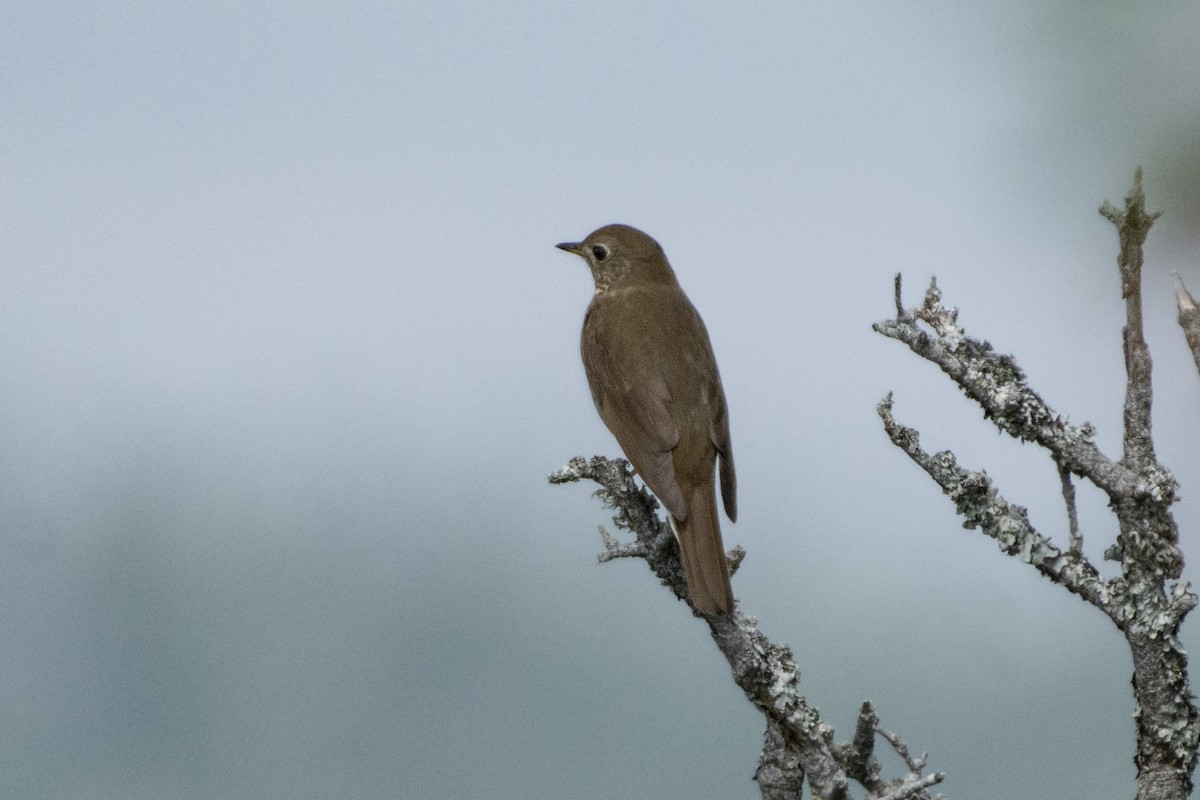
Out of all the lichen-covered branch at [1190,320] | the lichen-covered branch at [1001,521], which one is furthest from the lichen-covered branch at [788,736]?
the lichen-covered branch at [1190,320]

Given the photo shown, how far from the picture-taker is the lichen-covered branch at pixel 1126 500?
353 cm

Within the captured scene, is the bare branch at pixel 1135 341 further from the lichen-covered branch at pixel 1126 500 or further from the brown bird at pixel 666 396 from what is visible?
the brown bird at pixel 666 396

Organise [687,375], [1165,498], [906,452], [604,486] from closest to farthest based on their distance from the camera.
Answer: [1165,498]
[906,452]
[604,486]
[687,375]

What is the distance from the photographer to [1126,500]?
3531 millimetres

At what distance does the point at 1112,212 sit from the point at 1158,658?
49.6 inches

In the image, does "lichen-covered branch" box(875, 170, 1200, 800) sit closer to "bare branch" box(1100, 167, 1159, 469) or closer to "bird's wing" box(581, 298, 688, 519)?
"bare branch" box(1100, 167, 1159, 469)

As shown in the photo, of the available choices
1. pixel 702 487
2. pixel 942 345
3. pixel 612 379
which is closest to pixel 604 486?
pixel 702 487

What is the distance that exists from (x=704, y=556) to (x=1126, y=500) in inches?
→ 51.7

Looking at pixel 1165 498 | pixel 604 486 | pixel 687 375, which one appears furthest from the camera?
pixel 687 375

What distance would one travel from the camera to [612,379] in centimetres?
501

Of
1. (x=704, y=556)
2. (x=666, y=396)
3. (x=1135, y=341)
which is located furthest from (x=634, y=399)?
(x=1135, y=341)

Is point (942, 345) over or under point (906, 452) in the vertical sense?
over

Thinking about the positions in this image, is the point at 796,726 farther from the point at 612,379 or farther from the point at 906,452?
the point at 612,379

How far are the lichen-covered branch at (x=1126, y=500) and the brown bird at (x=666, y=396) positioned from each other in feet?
2.70
